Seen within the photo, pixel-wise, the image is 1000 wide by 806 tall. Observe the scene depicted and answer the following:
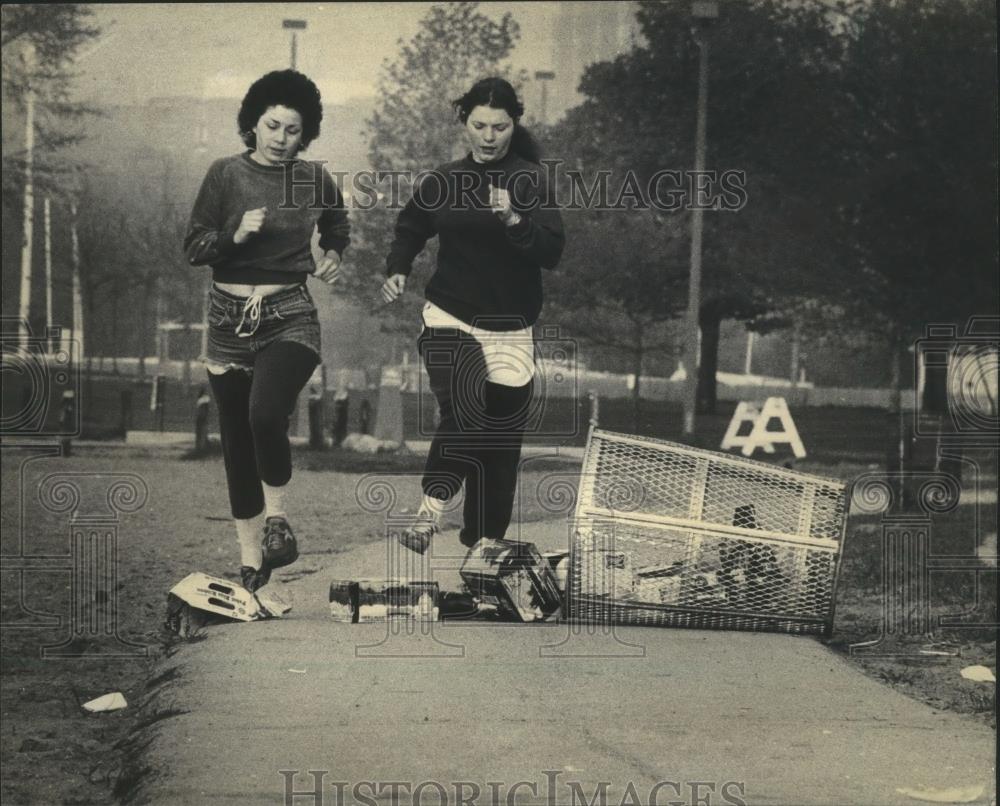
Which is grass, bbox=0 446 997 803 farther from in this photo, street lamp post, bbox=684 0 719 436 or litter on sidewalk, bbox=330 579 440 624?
street lamp post, bbox=684 0 719 436

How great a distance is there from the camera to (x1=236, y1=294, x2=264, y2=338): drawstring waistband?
5.15 metres

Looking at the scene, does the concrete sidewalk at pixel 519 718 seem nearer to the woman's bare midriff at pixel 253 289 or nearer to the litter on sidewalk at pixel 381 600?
the litter on sidewalk at pixel 381 600

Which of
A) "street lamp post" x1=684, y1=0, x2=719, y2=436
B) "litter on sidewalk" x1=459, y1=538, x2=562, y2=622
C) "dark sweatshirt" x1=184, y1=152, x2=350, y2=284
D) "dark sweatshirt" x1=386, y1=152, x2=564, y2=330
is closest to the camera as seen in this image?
"dark sweatshirt" x1=184, y1=152, x2=350, y2=284

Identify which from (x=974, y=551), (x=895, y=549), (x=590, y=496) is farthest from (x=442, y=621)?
(x=974, y=551)

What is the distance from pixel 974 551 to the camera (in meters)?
6.23

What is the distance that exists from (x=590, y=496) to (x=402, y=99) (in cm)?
167

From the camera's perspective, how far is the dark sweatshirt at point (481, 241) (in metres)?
5.26

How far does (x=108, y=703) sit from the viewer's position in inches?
224

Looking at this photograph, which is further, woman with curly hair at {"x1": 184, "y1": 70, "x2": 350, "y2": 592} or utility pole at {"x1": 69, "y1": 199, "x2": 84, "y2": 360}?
utility pole at {"x1": 69, "y1": 199, "x2": 84, "y2": 360}

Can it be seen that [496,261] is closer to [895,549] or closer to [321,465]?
[321,465]

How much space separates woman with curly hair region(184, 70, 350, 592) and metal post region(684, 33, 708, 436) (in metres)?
1.47

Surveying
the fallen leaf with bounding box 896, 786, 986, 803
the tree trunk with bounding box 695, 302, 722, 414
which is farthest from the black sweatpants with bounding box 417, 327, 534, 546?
the fallen leaf with bounding box 896, 786, 986, 803

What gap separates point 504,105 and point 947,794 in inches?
110

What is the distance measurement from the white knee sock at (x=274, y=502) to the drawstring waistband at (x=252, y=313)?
2.20ft
